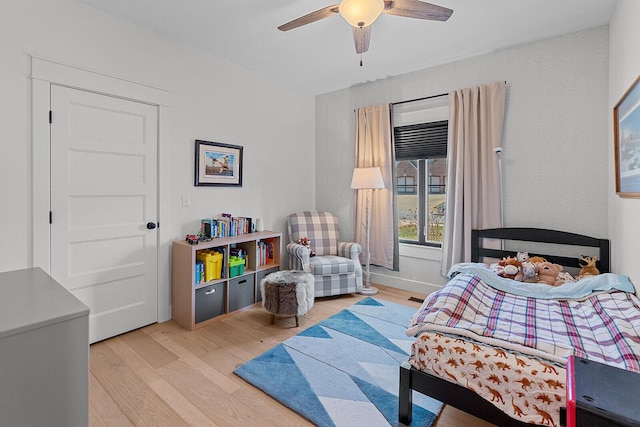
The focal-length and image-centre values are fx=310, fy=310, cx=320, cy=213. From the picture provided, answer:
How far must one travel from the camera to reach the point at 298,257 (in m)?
3.54

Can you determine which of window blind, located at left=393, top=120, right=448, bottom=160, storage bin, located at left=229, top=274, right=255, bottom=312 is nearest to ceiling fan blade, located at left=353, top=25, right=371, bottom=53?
window blind, located at left=393, top=120, right=448, bottom=160

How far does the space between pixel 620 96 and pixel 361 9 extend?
1.92 meters

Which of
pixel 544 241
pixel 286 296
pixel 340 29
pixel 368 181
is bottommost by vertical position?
pixel 286 296

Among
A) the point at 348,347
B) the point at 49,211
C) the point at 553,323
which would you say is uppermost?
the point at 49,211

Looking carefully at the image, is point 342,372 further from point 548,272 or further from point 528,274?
point 548,272

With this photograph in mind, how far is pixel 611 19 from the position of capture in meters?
2.50

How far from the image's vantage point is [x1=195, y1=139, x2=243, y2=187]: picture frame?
10.3ft

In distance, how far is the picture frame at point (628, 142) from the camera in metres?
1.71

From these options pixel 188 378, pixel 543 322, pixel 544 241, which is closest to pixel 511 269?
pixel 544 241

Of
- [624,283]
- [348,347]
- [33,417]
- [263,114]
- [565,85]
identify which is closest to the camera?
[33,417]

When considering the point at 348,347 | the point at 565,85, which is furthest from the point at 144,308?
the point at 565,85

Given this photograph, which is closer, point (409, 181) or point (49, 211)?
point (49, 211)

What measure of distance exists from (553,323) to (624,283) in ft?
2.44

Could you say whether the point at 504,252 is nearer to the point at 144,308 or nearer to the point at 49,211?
the point at 144,308
